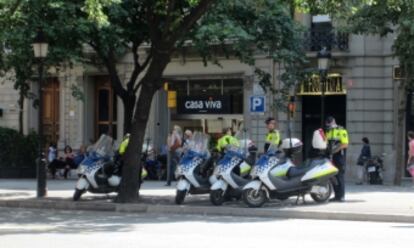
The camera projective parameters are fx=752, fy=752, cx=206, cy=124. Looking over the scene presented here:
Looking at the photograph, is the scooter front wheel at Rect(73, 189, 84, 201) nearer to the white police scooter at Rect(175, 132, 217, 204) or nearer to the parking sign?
the white police scooter at Rect(175, 132, 217, 204)

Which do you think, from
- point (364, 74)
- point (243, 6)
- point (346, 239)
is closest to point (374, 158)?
point (364, 74)

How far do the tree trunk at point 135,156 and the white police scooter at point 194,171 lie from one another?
3.51 ft

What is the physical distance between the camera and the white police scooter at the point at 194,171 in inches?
678

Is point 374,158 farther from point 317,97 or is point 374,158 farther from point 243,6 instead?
point 243,6

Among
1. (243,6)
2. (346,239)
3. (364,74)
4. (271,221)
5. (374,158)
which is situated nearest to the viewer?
(346,239)

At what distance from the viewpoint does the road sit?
438 inches

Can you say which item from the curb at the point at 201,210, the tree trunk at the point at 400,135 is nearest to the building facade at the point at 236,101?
the tree trunk at the point at 400,135

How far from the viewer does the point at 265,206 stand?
1664 centimetres

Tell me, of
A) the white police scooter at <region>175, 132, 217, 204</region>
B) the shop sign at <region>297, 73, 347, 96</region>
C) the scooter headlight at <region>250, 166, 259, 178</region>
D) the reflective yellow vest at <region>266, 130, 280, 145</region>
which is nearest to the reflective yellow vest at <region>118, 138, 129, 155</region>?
the white police scooter at <region>175, 132, 217, 204</region>

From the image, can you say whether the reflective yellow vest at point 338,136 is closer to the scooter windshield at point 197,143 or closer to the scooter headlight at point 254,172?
the scooter headlight at point 254,172

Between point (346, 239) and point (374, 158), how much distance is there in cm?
1426

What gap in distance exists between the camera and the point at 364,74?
27.2 metres

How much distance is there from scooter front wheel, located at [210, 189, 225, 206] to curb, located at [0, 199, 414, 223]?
46 centimetres

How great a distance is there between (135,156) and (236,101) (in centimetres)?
1295
